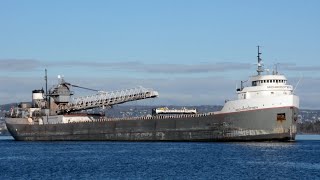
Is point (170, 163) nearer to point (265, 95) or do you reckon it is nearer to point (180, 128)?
point (265, 95)

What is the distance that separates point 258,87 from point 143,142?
1692 cm

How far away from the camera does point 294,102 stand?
2859 inches

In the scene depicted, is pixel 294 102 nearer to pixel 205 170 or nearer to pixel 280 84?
pixel 280 84

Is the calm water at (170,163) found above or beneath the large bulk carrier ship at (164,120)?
beneath

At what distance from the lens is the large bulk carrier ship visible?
7281 centimetres

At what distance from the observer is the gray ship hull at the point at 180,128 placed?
239ft

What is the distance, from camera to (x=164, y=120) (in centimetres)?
8312

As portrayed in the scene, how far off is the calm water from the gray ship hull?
356 cm

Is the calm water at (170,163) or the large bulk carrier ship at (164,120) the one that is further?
the large bulk carrier ship at (164,120)

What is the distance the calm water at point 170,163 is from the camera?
148 feet

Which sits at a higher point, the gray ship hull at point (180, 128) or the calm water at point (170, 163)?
the gray ship hull at point (180, 128)

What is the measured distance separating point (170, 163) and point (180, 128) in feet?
94.9

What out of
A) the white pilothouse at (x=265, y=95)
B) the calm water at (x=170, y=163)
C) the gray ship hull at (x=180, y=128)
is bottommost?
the calm water at (x=170, y=163)

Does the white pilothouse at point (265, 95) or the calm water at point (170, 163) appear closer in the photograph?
the calm water at point (170, 163)
